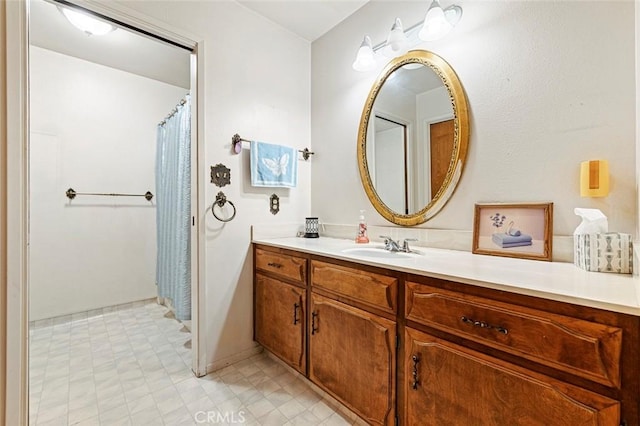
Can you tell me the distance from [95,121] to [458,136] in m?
3.27

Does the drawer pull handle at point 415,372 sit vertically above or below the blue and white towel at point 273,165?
below

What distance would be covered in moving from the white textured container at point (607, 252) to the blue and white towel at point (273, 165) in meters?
1.69

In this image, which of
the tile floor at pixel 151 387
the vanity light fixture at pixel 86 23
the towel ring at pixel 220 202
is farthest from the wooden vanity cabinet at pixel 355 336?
the vanity light fixture at pixel 86 23

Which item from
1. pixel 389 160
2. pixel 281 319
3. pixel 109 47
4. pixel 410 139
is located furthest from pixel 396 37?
pixel 109 47

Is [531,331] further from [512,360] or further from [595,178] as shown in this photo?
[595,178]

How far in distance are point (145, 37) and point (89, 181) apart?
5.72 ft

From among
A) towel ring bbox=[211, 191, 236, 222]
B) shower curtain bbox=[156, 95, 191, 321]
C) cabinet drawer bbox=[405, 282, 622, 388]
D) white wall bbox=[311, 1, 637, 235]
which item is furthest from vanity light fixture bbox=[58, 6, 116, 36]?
cabinet drawer bbox=[405, 282, 622, 388]

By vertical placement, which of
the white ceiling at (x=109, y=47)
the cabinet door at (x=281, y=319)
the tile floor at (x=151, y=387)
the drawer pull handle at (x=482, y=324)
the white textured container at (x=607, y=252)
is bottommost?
the tile floor at (x=151, y=387)

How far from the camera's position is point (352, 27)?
6.69ft

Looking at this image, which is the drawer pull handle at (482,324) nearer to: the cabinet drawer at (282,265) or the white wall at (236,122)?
the cabinet drawer at (282,265)

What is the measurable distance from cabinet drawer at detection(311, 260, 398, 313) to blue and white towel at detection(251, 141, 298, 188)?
79 cm

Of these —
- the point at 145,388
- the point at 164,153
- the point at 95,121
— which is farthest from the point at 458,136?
the point at 95,121

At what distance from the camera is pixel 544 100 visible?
1224mm

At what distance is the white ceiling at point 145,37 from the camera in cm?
195
